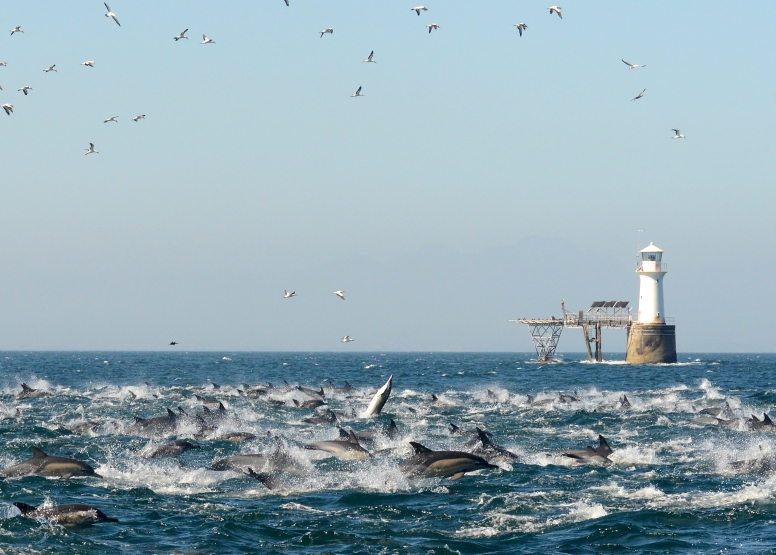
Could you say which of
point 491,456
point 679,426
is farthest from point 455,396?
point 491,456

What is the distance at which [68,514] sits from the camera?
668 inches

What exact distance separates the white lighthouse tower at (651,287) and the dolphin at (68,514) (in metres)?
82.9

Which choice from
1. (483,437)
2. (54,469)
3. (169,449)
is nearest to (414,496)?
(483,437)

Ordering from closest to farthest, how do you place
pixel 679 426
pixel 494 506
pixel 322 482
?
pixel 494 506, pixel 322 482, pixel 679 426

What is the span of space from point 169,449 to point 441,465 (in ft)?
27.0

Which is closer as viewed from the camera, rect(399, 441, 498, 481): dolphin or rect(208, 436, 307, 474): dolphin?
rect(399, 441, 498, 481): dolphin

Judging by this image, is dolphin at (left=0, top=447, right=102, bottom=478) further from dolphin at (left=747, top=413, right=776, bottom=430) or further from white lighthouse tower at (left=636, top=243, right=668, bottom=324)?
white lighthouse tower at (left=636, top=243, right=668, bottom=324)

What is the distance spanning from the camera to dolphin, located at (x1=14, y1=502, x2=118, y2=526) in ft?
55.5

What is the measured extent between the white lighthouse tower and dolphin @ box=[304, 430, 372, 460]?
239 ft

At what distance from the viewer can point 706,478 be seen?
890 inches

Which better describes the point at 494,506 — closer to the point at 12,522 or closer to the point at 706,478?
the point at 706,478

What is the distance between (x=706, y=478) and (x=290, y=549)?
435 inches

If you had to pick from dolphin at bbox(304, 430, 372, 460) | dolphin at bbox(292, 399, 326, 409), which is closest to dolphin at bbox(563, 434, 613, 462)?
dolphin at bbox(304, 430, 372, 460)

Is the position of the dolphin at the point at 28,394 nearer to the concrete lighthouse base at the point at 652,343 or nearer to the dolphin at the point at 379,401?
the dolphin at the point at 379,401
